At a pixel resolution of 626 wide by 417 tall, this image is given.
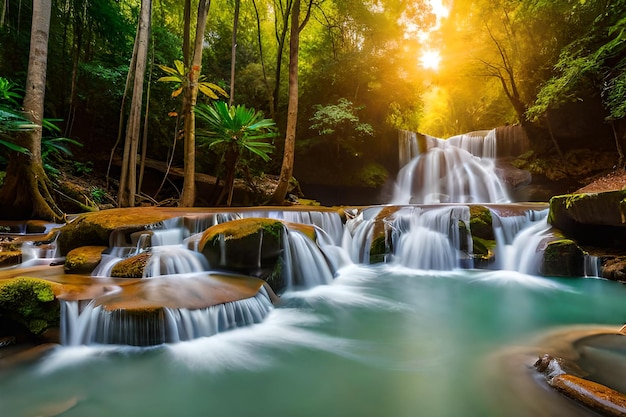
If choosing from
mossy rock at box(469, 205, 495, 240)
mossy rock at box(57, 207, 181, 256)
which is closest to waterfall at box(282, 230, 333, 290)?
mossy rock at box(57, 207, 181, 256)

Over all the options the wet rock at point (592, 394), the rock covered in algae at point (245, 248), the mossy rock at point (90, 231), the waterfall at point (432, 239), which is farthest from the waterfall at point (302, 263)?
the wet rock at point (592, 394)

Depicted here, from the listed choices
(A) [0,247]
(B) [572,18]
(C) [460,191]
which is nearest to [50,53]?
(A) [0,247]

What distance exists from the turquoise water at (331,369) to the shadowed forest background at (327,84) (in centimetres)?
628

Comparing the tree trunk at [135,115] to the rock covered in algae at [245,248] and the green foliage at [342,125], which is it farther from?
the green foliage at [342,125]

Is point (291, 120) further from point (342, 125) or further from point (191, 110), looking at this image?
point (342, 125)

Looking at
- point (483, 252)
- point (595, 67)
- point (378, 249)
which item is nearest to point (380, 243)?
point (378, 249)

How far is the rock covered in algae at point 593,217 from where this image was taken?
5395 mm

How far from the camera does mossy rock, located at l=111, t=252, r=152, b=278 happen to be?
409 centimetres

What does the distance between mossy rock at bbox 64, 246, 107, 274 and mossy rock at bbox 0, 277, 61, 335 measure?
1197mm

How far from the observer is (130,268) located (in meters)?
4.13

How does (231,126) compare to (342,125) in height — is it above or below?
below

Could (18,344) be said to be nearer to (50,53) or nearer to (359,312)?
(359,312)

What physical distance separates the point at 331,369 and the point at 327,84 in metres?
13.1

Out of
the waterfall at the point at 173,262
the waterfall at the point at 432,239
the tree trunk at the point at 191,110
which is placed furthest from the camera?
the tree trunk at the point at 191,110
